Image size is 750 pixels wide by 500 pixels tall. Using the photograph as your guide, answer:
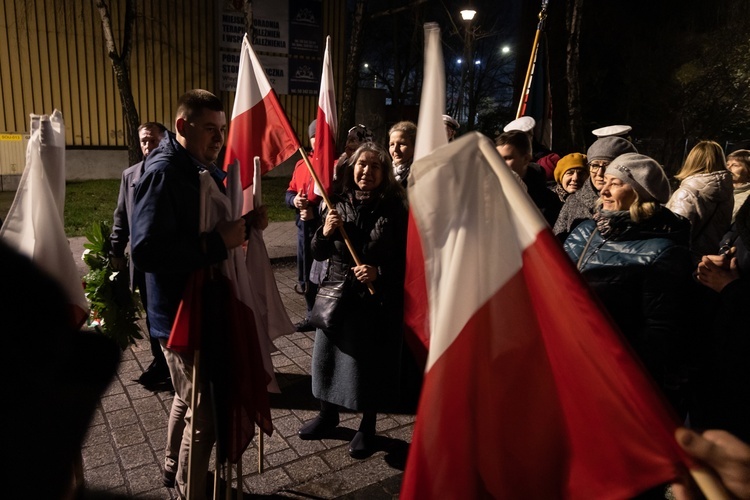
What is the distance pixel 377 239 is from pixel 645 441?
227 centimetres

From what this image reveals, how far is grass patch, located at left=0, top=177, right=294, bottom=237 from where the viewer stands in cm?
1060

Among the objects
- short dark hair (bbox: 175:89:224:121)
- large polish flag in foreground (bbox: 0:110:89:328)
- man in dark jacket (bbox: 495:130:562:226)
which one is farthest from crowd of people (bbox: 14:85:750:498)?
man in dark jacket (bbox: 495:130:562:226)

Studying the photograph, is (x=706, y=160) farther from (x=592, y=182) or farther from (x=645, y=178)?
(x=645, y=178)

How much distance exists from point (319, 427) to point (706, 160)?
395cm

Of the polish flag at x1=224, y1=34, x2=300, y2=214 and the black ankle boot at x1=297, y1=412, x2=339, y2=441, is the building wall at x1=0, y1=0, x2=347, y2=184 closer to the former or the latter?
the polish flag at x1=224, y1=34, x2=300, y2=214

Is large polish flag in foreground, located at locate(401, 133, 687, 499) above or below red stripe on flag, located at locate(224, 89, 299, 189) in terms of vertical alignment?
below

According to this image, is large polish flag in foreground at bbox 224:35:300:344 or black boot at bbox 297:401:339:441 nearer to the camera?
large polish flag in foreground at bbox 224:35:300:344

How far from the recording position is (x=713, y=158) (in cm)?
480

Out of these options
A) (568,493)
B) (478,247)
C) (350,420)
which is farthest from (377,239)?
(568,493)

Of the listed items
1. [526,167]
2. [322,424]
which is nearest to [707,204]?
[526,167]

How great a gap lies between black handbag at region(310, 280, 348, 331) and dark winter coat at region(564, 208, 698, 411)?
1460 millimetres

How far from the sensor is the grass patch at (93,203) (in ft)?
34.8

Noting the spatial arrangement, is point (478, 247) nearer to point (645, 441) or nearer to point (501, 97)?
point (645, 441)

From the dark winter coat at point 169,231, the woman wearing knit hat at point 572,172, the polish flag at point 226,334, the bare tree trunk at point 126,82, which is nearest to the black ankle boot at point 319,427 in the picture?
the polish flag at point 226,334
